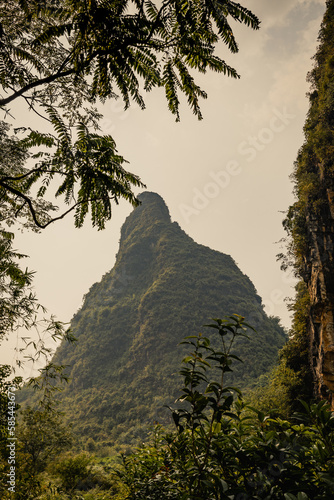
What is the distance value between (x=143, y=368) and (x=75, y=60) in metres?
57.6

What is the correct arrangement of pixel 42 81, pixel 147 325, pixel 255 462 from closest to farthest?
1. pixel 255 462
2. pixel 42 81
3. pixel 147 325

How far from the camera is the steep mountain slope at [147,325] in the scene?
43.5 m

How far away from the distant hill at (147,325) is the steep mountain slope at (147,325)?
221 millimetres

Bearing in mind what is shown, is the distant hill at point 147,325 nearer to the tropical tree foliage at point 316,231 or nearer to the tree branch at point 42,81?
the tropical tree foliage at point 316,231

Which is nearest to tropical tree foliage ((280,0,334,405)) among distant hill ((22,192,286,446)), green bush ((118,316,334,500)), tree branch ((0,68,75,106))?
green bush ((118,316,334,500))

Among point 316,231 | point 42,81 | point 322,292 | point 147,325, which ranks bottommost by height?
point 42,81

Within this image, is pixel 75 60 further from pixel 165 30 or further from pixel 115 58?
pixel 165 30

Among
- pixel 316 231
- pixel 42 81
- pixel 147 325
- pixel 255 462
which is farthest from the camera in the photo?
pixel 147 325

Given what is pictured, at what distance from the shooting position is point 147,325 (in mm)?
59344

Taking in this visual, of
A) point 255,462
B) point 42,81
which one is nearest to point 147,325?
point 42,81

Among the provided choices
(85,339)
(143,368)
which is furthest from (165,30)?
(85,339)

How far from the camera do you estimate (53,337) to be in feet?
13.6

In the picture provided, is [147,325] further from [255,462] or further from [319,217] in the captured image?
[255,462]

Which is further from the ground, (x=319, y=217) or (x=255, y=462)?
(x=319, y=217)
